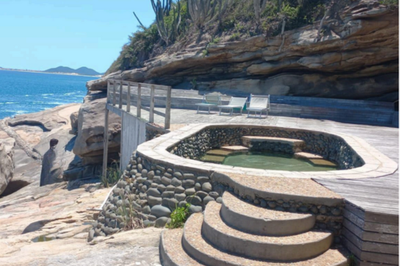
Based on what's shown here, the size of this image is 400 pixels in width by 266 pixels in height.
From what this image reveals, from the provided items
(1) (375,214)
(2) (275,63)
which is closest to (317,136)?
(1) (375,214)

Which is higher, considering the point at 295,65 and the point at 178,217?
the point at 295,65

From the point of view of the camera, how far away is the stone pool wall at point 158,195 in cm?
523

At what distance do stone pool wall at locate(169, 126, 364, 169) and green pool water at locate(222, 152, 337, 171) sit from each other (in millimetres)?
581

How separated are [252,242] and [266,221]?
0.95 ft

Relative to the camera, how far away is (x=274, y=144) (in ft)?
33.7

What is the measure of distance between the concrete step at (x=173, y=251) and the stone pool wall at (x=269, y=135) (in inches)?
119

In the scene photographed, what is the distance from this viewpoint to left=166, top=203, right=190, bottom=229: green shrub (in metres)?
5.13

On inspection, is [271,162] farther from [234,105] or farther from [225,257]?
[234,105]

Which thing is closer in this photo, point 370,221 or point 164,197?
point 370,221

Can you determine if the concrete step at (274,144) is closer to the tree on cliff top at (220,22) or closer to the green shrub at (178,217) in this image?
the green shrub at (178,217)

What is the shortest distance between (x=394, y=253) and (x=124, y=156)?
8.48 m

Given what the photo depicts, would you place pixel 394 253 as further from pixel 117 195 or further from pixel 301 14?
pixel 301 14

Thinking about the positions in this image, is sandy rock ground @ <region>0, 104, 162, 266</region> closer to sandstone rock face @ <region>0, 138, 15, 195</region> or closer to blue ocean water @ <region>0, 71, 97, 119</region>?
sandstone rock face @ <region>0, 138, 15, 195</region>

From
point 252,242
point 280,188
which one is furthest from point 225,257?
point 280,188
